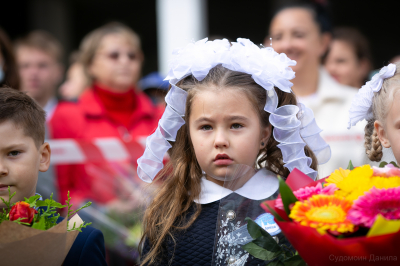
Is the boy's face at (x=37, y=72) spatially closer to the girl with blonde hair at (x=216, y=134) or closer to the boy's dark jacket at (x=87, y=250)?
the girl with blonde hair at (x=216, y=134)

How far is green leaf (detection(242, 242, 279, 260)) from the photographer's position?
74.9 inches

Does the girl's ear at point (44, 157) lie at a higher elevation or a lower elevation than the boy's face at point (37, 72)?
higher

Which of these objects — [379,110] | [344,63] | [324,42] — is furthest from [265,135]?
[344,63]

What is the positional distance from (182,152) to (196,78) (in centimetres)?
46

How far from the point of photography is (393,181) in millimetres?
1724

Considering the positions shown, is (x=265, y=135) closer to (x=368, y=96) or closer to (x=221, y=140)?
(x=221, y=140)

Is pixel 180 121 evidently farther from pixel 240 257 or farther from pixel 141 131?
pixel 141 131

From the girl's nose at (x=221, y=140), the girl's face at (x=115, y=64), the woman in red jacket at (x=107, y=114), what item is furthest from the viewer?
the girl's face at (x=115, y=64)

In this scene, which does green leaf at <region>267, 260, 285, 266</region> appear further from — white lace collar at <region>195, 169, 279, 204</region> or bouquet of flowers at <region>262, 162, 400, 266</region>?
white lace collar at <region>195, 169, 279, 204</region>

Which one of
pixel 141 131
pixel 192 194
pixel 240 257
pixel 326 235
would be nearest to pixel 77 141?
pixel 141 131

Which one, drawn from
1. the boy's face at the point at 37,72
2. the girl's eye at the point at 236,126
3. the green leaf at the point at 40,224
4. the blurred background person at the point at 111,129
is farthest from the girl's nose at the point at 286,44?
the green leaf at the point at 40,224

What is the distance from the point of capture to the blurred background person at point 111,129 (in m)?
3.99

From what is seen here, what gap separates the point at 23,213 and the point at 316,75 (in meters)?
3.18

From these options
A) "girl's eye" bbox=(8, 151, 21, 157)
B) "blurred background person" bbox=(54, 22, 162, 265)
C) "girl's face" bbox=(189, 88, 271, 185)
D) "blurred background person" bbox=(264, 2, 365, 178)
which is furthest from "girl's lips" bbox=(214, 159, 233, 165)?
"blurred background person" bbox=(264, 2, 365, 178)
